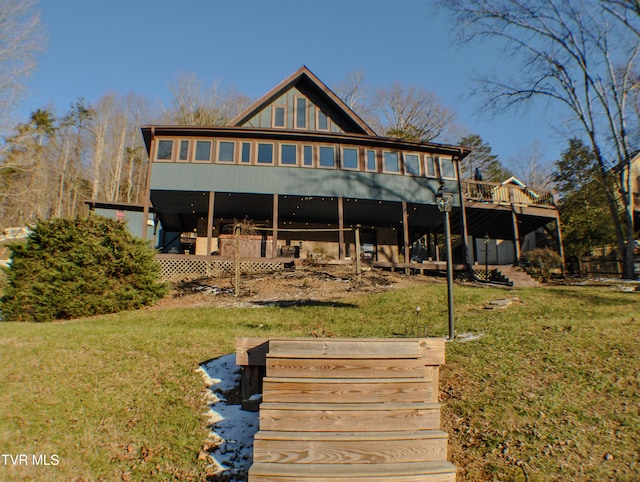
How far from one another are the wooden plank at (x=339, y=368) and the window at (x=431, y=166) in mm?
17797

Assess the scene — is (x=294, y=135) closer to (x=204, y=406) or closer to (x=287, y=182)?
(x=287, y=182)

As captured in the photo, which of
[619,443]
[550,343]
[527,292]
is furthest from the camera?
[527,292]

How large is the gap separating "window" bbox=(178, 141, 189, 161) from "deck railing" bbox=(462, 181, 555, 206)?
1516cm

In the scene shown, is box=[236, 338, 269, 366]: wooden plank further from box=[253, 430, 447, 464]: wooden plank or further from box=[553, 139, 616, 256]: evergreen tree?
box=[553, 139, 616, 256]: evergreen tree

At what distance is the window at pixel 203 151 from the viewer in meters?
18.3

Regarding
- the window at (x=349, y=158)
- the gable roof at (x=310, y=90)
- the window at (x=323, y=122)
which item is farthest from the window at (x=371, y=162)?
the window at (x=323, y=122)

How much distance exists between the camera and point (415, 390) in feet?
12.9

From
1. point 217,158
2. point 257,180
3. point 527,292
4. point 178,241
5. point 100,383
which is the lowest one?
point 100,383

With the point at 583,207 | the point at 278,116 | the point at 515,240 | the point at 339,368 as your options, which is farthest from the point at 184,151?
the point at 583,207

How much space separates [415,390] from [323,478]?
1402mm

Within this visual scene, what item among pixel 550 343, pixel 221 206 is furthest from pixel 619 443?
pixel 221 206

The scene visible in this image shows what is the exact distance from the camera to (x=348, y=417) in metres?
3.62

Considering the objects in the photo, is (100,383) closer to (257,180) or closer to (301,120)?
(257,180)

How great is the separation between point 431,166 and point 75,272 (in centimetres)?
1763
